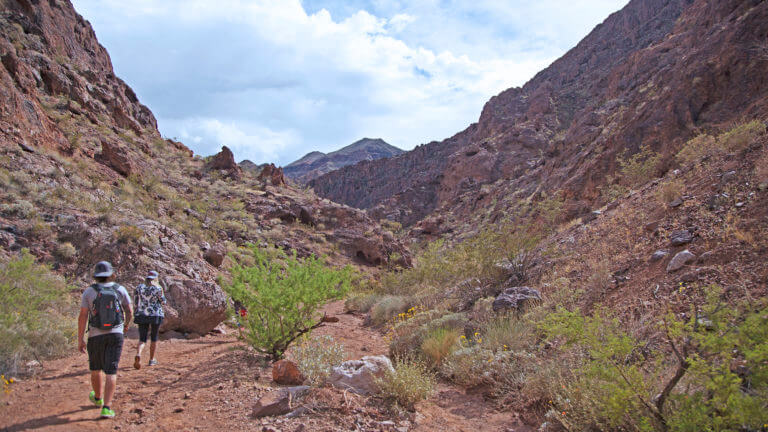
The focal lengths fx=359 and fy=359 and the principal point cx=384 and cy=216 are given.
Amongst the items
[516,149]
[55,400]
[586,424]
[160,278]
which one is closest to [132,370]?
[55,400]

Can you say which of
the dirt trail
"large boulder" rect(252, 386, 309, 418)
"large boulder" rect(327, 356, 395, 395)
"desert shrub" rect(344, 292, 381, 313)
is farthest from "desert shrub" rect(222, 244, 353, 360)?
"desert shrub" rect(344, 292, 381, 313)

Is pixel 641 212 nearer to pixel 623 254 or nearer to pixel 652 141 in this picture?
pixel 623 254

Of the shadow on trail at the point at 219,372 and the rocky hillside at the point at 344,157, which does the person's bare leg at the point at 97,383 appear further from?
the rocky hillside at the point at 344,157

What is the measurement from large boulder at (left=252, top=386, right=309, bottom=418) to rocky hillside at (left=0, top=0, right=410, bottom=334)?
4.64m

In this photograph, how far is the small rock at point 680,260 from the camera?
525 centimetres

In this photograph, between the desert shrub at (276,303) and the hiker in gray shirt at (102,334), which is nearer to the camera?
the hiker in gray shirt at (102,334)

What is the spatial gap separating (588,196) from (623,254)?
13172 millimetres

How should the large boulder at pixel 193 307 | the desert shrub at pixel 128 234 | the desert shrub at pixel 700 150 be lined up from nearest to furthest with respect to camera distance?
1. the large boulder at pixel 193 307
2. the desert shrub at pixel 128 234
3. the desert shrub at pixel 700 150

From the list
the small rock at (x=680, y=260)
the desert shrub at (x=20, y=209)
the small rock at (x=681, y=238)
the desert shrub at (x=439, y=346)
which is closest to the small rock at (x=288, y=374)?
the desert shrub at (x=439, y=346)

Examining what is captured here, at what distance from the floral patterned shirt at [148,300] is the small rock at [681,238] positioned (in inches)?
341

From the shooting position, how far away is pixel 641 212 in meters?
8.35

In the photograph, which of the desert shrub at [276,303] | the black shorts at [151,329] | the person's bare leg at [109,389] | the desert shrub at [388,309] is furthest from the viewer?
the desert shrub at [388,309]

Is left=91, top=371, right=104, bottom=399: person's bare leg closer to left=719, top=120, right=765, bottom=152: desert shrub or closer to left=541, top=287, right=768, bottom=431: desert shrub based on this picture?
left=541, top=287, right=768, bottom=431: desert shrub

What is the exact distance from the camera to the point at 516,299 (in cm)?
679
